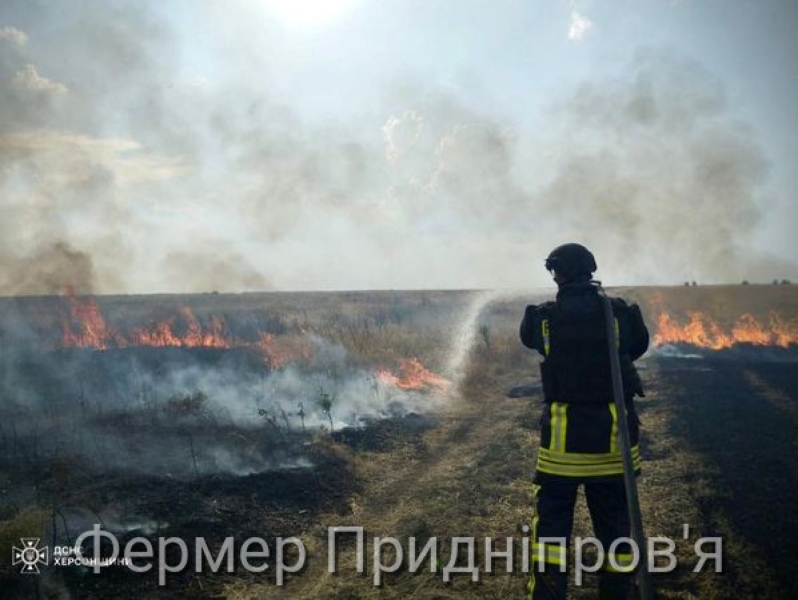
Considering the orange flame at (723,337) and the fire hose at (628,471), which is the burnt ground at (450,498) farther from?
the orange flame at (723,337)

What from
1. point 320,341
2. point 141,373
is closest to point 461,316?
point 320,341

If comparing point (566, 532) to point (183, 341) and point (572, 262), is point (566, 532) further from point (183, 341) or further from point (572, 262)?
point (183, 341)

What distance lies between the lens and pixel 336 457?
30.6 ft

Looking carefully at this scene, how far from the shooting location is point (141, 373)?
1580cm

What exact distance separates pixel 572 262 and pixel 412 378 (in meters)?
12.2

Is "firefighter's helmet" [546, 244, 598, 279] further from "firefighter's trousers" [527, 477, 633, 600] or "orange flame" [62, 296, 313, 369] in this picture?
"orange flame" [62, 296, 313, 369]

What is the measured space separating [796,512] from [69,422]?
43.4ft

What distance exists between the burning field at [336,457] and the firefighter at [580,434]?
1307 mm

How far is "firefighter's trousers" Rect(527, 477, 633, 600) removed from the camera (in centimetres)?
387

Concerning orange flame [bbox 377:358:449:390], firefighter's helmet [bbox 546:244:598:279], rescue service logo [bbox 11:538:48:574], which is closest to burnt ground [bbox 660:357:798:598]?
firefighter's helmet [bbox 546:244:598:279]

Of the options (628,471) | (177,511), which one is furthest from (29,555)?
(628,471)

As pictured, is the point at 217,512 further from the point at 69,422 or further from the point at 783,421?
the point at 783,421

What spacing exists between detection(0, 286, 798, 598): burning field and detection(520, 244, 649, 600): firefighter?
131 cm

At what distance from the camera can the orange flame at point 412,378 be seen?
50.9 ft
